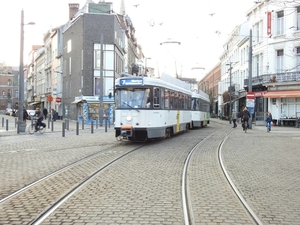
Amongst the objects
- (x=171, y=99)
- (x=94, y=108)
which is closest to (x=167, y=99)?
(x=171, y=99)

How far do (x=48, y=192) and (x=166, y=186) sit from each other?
2392 millimetres

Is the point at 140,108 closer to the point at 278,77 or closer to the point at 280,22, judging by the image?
the point at 278,77

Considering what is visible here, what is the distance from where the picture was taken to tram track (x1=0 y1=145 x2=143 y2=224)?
19.3 feet

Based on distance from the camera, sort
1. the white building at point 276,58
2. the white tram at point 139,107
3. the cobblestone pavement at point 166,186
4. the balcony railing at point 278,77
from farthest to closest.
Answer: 1. the white building at point 276,58
2. the balcony railing at point 278,77
3. the white tram at point 139,107
4. the cobblestone pavement at point 166,186

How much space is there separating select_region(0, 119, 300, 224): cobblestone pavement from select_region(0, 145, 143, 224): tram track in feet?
0.78

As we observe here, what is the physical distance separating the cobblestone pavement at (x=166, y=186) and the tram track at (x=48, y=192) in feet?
0.78

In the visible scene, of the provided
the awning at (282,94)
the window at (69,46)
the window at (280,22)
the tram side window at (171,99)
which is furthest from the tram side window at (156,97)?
the window at (69,46)

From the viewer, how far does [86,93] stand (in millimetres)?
44156

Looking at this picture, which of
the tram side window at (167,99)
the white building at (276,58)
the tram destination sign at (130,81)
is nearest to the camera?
the tram destination sign at (130,81)

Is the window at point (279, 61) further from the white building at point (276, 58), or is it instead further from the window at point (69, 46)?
the window at point (69, 46)

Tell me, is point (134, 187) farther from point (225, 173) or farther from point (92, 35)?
point (92, 35)

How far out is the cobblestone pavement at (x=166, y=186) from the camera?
5.81 metres

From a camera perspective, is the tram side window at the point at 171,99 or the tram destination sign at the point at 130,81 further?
the tram side window at the point at 171,99

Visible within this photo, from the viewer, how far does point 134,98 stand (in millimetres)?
16609
